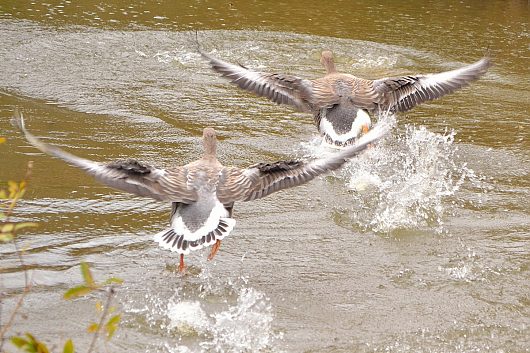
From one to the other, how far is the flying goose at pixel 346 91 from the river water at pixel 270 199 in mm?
377

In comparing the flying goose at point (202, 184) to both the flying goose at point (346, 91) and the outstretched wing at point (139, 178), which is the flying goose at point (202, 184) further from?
the flying goose at point (346, 91)

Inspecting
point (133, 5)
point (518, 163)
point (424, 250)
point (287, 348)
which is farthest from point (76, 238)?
point (133, 5)

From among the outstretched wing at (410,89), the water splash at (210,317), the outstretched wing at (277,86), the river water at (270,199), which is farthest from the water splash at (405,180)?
the water splash at (210,317)

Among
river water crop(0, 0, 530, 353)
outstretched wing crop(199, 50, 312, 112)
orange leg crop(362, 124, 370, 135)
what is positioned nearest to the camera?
river water crop(0, 0, 530, 353)

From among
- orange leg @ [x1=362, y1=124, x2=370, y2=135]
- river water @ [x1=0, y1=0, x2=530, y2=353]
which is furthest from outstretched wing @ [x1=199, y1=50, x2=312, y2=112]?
orange leg @ [x1=362, y1=124, x2=370, y2=135]

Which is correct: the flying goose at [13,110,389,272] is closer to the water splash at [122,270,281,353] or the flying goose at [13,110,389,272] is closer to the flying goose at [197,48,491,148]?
the water splash at [122,270,281,353]

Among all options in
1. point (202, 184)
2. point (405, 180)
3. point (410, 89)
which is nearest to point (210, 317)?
point (202, 184)

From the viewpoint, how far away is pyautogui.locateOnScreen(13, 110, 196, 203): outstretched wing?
19.3 feet

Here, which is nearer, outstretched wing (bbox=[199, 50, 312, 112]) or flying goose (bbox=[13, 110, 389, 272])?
flying goose (bbox=[13, 110, 389, 272])

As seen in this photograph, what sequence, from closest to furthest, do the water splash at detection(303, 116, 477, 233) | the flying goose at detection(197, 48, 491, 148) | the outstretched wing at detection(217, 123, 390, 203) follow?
1. the outstretched wing at detection(217, 123, 390, 203)
2. the water splash at detection(303, 116, 477, 233)
3. the flying goose at detection(197, 48, 491, 148)

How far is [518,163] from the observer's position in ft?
28.0

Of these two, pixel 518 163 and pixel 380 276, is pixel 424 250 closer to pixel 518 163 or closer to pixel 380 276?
pixel 380 276

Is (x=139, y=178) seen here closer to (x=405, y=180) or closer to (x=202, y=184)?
(x=202, y=184)

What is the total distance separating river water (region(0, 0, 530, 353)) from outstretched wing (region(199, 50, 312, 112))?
1.45 feet
